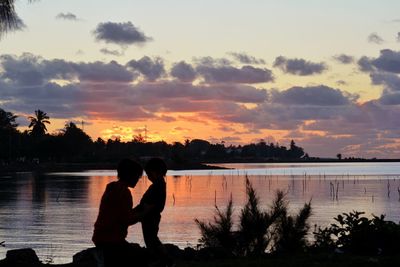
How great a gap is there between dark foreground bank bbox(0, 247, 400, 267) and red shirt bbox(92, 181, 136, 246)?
375cm

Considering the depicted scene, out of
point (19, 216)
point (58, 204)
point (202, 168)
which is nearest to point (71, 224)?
point (19, 216)

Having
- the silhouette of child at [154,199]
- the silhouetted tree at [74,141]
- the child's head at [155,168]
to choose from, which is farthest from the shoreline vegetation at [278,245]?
the silhouetted tree at [74,141]

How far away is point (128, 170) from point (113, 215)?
1.68ft

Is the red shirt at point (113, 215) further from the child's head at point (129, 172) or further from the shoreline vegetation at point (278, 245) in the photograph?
the shoreline vegetation at point (278, 245)

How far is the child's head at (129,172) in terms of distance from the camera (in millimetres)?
7074

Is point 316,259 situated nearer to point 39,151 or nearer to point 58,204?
point 58,204

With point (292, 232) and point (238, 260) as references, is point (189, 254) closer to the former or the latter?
point (238, 260)

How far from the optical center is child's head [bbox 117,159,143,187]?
279 inches

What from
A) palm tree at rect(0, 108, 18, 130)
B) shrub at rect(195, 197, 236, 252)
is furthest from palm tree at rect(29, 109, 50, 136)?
shrub at rect(195, 197, 236, 252)

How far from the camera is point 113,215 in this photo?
696 centimetres

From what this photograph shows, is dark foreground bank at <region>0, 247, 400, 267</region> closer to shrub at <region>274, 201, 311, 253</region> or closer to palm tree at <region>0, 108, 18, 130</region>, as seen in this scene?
shrub at <region>274, 201, 311, 253</region>

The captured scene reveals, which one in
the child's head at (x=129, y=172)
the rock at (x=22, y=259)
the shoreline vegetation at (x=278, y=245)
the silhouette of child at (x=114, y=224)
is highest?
the child's head at (x=129, y=172)

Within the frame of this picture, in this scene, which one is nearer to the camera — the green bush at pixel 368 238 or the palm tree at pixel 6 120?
the green bush at pixel 368 238

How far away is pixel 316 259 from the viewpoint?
12.0 meters
